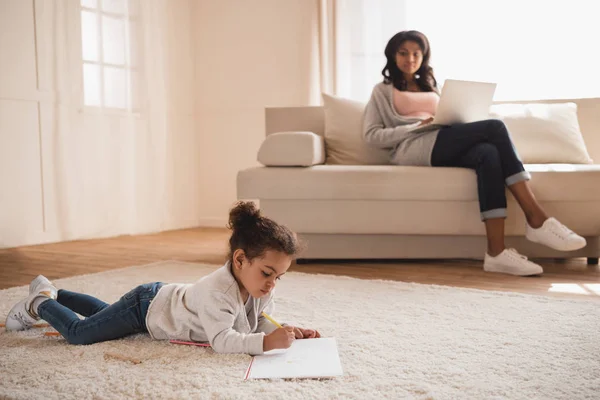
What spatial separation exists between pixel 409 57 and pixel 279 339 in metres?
2.15

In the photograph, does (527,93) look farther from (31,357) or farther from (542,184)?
(31,357)

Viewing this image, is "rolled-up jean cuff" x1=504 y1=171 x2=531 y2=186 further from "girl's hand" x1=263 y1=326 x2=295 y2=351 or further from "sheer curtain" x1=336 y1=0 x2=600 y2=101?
"sheer curtain" x1=336 y1=0 x2=600 y2=101

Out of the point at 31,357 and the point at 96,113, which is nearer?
the point at 31,357

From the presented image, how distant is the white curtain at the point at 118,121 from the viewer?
3.75m

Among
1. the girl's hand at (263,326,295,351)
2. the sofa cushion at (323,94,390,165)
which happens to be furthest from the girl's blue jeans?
the sofa cushion at (323,94,390,165)

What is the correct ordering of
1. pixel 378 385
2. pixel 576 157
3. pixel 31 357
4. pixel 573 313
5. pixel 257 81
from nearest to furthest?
pixel 378 385 < pixel 31 357 < pixel 573 313 < pixel 576 157 < pixel 257 81

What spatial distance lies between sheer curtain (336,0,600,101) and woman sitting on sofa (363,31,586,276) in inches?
44.1

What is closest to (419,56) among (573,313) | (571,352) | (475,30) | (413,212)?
(413,212)

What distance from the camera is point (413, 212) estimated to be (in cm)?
277

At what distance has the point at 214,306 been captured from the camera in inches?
54.0

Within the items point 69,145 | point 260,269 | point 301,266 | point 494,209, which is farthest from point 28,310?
point 69,145

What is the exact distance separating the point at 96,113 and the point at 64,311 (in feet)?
8.84

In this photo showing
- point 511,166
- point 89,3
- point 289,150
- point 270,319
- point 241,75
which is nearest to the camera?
point 270,319

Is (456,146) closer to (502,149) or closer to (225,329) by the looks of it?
(502,149)
